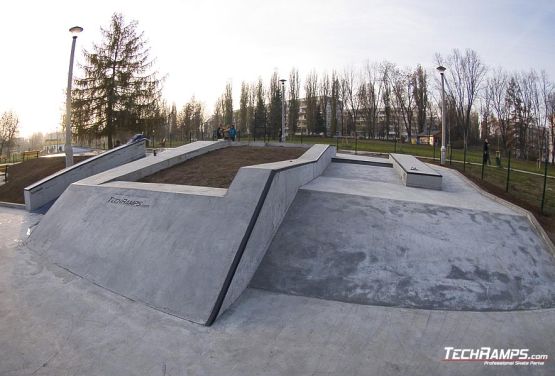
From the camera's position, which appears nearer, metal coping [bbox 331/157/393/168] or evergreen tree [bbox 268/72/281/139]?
metal coping [bbox 331/157/393/168]

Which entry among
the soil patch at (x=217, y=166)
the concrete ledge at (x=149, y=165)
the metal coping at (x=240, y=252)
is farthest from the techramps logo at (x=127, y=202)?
the metal coping at (x=240, y=252)

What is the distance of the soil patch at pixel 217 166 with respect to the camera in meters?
10.6

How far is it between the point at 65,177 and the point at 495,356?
50.4 ft

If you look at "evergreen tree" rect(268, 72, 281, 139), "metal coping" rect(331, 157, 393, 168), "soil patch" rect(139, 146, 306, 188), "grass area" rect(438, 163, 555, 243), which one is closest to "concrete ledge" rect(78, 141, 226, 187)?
"soil patch" rect(139, 146, 306, 188)

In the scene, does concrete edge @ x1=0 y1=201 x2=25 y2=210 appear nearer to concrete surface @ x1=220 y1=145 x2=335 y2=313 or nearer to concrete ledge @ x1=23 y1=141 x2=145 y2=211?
concrete ledge @ x1=23 y1=141 x2=145 y2=211

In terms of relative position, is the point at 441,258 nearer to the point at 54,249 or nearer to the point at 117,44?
the point at 54,249

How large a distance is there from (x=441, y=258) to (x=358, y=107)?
56.3 metres

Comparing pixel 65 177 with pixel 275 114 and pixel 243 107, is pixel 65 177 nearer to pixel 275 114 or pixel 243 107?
pixel 275 114

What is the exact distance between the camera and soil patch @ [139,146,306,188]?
34.7 feet

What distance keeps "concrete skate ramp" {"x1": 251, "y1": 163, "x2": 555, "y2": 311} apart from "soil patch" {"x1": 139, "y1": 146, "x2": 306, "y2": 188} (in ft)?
9.68

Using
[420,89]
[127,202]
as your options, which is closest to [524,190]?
[127,202]

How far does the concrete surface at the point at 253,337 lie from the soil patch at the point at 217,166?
4.77 meters

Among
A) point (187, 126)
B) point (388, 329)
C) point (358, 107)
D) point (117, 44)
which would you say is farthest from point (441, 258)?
point (358, 107)

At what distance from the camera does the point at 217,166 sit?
1249 centimetres
